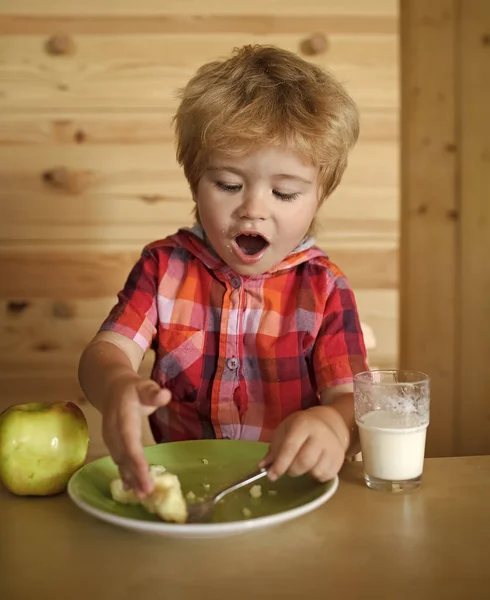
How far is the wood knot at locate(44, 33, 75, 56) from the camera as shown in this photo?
1526 millimetres

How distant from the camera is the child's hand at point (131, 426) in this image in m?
0.71

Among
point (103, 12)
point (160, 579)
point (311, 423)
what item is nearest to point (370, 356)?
point (311, 423)

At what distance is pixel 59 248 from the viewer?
1.58m

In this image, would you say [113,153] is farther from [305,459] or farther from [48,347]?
[305,459]

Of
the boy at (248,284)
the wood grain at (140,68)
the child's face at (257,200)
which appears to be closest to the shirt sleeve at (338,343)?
the boy at (248,284)

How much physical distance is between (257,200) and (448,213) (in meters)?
1.19

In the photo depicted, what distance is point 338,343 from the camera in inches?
42.6

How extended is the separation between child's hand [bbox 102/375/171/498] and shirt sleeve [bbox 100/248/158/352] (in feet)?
0.97

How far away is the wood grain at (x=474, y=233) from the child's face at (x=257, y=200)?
1.10 m

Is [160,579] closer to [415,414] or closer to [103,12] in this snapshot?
[415,414]

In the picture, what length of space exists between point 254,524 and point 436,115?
161 centimetres

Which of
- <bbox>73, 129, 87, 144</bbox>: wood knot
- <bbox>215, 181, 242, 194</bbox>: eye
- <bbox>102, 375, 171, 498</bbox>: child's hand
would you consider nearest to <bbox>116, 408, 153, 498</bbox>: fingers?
<bbox>102, 375, 171, 498</bbox>: child's hand

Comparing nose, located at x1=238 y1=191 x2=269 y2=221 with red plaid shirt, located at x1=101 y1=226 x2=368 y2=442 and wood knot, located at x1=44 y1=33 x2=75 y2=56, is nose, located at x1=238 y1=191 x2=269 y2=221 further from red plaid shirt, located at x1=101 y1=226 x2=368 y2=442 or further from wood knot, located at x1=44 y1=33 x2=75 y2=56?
wood knot, located at x1=44 y1=33 x2=75 y2=56

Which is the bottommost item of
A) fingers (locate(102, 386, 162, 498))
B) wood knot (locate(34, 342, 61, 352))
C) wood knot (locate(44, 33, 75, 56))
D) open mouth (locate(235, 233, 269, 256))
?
wood knot (locate(34, 342, 61, 352))
